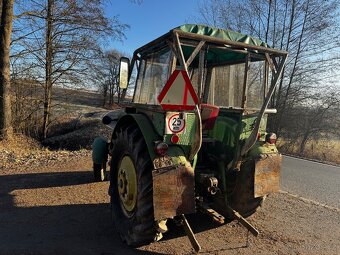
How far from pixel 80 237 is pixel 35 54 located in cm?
1093

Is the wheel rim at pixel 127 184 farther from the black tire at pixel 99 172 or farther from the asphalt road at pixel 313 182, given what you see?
the asphalt road at pixel 313 182

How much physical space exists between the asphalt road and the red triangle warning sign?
381 centimetres

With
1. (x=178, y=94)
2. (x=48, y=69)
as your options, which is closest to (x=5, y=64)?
(x=48, y=69)

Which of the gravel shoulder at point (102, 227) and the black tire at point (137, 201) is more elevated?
the black tire at point (137, 201)

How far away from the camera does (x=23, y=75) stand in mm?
12898

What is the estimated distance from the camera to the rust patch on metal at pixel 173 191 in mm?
3332

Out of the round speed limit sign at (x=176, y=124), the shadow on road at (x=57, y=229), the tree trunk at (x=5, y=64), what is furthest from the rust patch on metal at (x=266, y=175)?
the tree trunk at (x=5, y=64)

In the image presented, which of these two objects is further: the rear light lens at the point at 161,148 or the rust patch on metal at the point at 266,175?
the rust patch on metal at the point at 266,175

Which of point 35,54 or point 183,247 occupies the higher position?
point 35,54

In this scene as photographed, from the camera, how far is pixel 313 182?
295 inches

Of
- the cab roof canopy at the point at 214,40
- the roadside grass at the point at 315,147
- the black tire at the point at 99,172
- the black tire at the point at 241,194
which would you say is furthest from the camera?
the roadside grass at the point at 315,147

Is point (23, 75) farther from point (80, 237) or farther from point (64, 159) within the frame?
point (80, 237)

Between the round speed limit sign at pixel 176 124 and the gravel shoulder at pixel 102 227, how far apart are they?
1359 mm

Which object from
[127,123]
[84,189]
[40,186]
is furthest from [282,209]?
[40,186]
